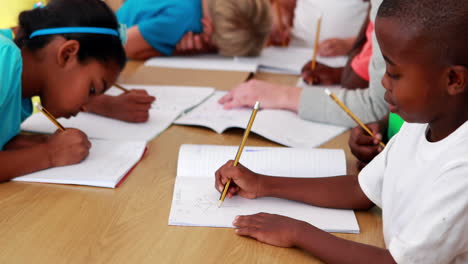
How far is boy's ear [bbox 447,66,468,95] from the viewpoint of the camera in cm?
72

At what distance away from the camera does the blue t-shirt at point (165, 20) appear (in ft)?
7.12

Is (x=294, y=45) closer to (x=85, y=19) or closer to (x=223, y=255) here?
(x=85, y=19)

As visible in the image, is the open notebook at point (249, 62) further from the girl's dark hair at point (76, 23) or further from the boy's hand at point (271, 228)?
the boy's hand at point (271, 228)

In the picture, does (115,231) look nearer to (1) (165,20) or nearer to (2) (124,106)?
(2) (124,106)

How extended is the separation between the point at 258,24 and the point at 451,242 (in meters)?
1.49

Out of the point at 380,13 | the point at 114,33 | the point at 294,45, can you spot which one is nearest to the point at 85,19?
the point at 114,33

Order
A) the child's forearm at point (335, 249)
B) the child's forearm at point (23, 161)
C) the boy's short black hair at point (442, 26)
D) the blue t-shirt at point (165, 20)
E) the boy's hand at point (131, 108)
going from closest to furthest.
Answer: the boy's short black hair at point (442, 26) < the child's forearm at point (335, 249) < the child's forearm at point (23, 161) < the boy's hand at point (131, 108) < the blue t-shirt at point (165, 20)

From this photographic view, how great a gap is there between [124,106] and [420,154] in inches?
34.7

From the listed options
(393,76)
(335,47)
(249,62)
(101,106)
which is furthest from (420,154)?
(335,47)

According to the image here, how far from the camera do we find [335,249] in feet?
2.72

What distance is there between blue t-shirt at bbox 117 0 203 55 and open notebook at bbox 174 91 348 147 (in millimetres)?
685

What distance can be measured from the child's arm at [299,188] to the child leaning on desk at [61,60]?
38 cm

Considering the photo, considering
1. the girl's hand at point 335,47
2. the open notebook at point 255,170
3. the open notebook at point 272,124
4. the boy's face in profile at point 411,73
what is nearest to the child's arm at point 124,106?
the open notebook at point 272,124

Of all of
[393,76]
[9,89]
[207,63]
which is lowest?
[207,63]
